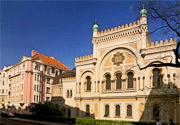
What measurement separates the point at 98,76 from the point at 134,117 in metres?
9.62

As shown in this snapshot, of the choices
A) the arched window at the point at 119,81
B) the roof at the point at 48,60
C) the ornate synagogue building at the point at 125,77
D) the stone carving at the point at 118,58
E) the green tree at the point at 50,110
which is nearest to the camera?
the ornate synagogue building at the point at 125,77

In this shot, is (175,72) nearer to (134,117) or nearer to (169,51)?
(169,51)

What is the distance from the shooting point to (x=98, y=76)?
1395 inches

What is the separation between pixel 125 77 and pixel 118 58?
3.53 m

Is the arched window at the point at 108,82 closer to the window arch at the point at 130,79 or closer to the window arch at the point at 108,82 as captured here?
the window arch at the point at 108,82

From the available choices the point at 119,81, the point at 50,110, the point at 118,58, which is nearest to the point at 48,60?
the point at 50,110

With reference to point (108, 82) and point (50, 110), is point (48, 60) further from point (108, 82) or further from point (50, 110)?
point (108, 82)

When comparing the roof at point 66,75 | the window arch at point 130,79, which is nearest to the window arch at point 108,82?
the window arch at point 130,79

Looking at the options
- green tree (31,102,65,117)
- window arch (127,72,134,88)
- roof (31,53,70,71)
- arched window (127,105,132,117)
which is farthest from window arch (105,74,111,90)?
roof (31,53,70,71)

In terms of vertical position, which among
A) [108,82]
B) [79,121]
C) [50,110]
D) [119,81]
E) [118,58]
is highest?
[118,58]

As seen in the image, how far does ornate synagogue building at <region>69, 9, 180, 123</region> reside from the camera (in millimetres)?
27938

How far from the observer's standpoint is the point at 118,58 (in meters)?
33.3

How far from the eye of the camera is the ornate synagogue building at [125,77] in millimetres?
27938

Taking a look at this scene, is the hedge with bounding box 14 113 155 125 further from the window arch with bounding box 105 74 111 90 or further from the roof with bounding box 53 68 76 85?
the roof with bounding box 53 68 76 85
